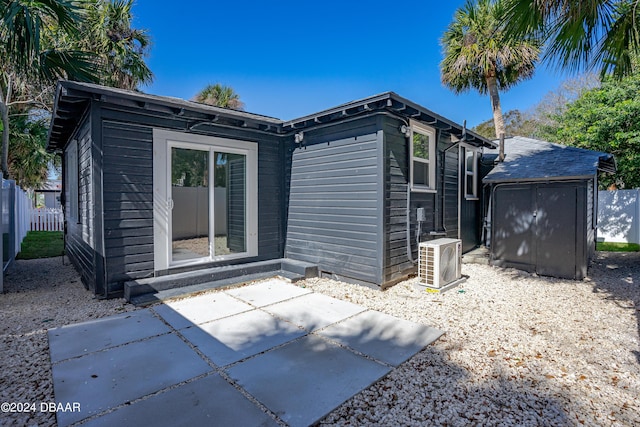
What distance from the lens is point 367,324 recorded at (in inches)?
142

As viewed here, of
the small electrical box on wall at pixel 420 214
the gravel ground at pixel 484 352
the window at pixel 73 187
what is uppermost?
the window at pixel 73 187

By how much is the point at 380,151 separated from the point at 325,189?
1.24 metres

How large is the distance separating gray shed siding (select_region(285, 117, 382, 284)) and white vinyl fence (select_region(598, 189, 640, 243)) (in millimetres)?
9732

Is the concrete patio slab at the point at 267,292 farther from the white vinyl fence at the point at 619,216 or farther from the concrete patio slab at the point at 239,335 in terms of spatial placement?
the white vinyl fence at the point at 619,216

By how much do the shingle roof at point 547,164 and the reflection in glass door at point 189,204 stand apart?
5381 mm

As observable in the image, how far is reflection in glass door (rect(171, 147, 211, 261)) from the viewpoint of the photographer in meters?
5.01

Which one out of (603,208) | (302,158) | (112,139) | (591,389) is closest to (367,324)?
(591,389)

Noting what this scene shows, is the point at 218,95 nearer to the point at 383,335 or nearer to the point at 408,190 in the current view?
the point at 408,190

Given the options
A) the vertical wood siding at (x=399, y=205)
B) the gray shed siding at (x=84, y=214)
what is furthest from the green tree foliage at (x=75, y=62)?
the vertical wood siding at (x=399, y=205)

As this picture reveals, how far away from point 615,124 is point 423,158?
7.19 m

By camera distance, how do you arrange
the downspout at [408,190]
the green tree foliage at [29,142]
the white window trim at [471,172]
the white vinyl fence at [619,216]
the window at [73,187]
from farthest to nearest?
1. the green tree foliage at [29,142]
2. the white vinyl fence at [619,216]
3. the white window trim at [471,172]
4. the window at [73,187]
5. the downspout at [408,190]

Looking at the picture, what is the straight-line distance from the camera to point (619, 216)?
32.8ft

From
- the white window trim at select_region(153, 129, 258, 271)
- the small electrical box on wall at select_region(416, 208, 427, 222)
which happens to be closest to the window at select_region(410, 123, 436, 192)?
the small electrical box on wall at select_region(416, 208, 427, 222)

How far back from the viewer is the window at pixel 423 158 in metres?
5.68
